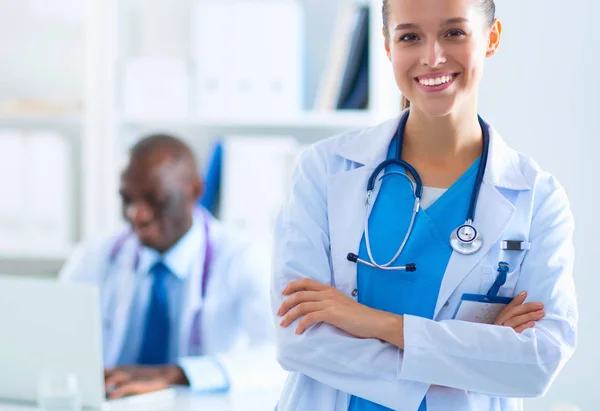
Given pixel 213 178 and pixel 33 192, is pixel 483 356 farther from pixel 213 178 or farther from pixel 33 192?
pixel 33 192

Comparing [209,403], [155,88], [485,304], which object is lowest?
[209,403]

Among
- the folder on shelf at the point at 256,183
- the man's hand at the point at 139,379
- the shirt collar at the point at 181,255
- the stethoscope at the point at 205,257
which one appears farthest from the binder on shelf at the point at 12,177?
the man's hand at the point at 139,379

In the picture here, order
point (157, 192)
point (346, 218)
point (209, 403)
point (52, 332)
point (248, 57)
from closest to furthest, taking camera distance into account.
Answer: point (346, 218) < point (52, 332) < point (209, 403) < point (157, 192) < point (248, 57)

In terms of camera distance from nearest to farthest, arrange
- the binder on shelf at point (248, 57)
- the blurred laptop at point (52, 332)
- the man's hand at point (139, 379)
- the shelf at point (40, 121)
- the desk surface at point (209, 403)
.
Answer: the blurred laptop at point (52, 332) < the desk surface at point (209, 403) < the man's hand at point (139, 379) < the binder on shelf at point (248, 57) < the shelf at point (40, 121)

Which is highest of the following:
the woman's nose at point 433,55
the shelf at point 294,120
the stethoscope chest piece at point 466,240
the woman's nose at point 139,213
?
the woman's nose at point 433,55

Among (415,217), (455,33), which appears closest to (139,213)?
(415,217)

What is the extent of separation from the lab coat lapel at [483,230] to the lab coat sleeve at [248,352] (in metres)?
0.82

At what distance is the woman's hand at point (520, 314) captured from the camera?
1.39 m

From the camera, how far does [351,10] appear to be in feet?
9.39

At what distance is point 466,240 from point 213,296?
1253 millimetres

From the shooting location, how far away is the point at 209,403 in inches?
77.0

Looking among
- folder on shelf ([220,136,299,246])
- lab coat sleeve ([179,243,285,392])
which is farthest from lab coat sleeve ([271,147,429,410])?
folder on shelf ([220,136,299,246])

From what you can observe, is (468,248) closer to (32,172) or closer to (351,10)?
(351,10)

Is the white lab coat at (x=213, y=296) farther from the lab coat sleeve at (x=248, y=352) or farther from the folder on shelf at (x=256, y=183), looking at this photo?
the folder on shelf at (x=256, y=183)
